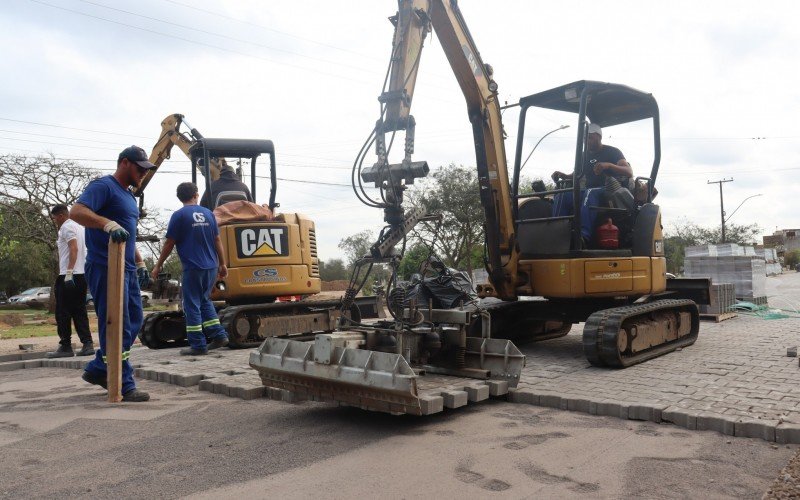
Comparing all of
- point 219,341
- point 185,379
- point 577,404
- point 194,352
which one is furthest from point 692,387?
point 194,352

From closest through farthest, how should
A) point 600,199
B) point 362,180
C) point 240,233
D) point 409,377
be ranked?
point 409,377 < point 362,180 < point 600,199 < point 240,233

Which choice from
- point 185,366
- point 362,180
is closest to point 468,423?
point 362,180

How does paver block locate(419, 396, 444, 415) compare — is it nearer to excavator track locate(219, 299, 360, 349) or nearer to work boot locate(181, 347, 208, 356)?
work boot locate(181, 347, 208, 356)

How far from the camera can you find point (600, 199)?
25.5 feet

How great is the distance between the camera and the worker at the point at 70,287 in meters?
8.38

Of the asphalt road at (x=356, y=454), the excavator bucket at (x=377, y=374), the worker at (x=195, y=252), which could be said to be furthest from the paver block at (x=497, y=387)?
the worker at (x=195, y=252)

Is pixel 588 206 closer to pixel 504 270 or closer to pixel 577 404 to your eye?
pixel 504 270

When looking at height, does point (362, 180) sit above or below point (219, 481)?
above

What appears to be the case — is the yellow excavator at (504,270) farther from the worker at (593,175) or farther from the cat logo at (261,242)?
the cat logo at (261,242)

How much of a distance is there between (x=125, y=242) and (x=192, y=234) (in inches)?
82.4

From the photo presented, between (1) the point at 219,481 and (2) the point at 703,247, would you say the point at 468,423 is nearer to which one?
(1) the point at 219,481

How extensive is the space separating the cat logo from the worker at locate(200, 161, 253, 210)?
3.01 feet

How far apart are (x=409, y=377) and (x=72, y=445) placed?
2180mm

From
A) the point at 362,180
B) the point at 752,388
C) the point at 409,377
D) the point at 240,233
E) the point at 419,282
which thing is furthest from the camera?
the point at 240,233
